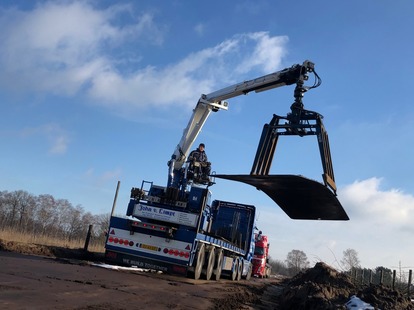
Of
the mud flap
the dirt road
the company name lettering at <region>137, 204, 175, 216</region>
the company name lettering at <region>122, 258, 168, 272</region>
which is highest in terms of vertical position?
the mud flap

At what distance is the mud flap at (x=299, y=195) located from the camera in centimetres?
1249

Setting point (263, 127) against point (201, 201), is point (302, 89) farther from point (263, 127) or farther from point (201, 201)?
point (201, 201)

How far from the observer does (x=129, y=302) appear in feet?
24.4

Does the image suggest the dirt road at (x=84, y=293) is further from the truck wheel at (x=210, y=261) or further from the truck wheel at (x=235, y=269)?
the truck wheel at (x=235, y=269)

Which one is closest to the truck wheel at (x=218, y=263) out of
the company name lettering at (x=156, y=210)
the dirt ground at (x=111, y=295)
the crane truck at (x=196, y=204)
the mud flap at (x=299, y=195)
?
the crane truck at (x=196, y=204)

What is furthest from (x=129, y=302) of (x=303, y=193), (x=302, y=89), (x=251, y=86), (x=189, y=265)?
(x=251, y=86)

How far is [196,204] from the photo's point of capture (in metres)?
14.4

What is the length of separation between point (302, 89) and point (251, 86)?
2.97 metres

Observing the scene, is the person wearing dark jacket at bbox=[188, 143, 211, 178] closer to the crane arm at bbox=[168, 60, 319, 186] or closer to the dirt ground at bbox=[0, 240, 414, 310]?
the crane arm at bbox=[168, 60, 319, 186]

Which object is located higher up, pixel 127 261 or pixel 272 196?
pixel 272 196

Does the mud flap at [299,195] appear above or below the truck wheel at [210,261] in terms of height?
above

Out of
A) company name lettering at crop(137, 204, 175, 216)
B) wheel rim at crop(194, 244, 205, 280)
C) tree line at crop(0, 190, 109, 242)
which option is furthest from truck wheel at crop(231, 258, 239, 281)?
tree line at crop(0, 190, 109, 242)

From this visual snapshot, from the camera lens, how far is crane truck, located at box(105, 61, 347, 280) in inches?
511

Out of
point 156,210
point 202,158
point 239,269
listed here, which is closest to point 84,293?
point 156,210
